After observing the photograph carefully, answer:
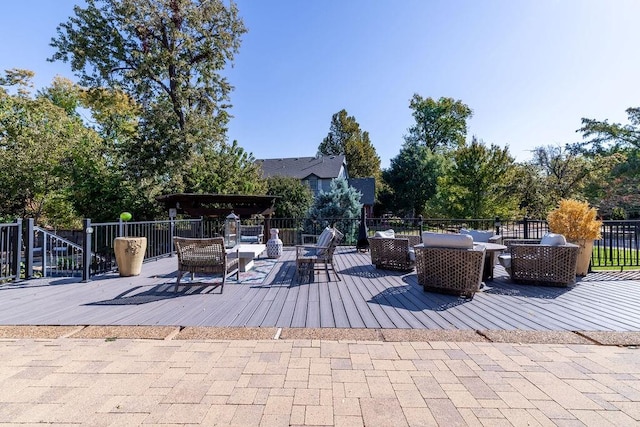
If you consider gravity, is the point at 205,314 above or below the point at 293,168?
below

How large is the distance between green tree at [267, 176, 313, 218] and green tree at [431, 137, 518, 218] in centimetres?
868

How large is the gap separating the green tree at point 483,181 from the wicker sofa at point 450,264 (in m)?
11.1

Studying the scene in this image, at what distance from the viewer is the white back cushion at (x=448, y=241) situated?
13.9ft

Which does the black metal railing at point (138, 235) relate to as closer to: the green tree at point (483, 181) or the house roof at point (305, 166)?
the green tree at point (483, 181)

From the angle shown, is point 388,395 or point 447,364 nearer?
point 388,395

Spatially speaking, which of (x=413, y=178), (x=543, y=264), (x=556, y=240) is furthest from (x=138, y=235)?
(x=413, y=178)

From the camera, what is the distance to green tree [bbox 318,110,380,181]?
39.2 metres

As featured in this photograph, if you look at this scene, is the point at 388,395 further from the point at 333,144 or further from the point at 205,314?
the point at 333,144

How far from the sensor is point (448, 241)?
14.2 feet

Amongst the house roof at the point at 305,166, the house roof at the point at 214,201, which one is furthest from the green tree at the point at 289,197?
the house roof at the point at 305,166

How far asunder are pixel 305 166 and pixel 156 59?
18.1 metres

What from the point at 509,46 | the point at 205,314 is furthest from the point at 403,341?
the point at 509,46

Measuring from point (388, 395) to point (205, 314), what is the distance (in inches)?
93.7

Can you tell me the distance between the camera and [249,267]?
6.29 m
